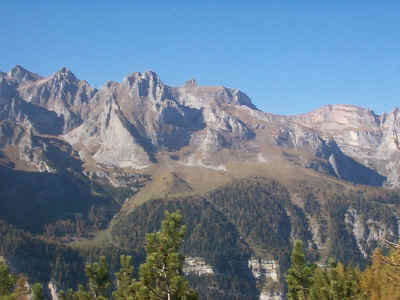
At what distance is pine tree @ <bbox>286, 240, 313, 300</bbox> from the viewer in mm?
68688

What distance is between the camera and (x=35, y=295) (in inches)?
3000

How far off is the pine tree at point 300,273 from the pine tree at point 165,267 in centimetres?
3131

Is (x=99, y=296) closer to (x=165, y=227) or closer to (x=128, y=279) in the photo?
(x=128, y=279)

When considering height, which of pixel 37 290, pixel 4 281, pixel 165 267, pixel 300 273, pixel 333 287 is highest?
pixel 165 267

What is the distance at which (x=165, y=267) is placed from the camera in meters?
41.7

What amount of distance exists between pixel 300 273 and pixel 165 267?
116 feet

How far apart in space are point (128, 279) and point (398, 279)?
1427 inches

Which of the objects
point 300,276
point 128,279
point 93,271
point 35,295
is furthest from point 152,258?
point 35,295

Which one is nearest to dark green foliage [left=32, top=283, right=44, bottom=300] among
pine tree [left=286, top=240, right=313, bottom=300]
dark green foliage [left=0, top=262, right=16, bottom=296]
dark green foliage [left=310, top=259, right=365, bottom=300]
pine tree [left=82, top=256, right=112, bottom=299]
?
dark green foliage [left=0, top=262, right=16, bottom=296]

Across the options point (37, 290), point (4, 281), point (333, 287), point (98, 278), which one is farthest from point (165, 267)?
point (37, 290)

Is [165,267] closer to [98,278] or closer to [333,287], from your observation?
[98,278]

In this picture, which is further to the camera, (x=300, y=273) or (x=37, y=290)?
(x=37, y=290)

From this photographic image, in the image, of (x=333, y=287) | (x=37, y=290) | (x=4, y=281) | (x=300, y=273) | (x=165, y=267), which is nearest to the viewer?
(x=165, y=267)

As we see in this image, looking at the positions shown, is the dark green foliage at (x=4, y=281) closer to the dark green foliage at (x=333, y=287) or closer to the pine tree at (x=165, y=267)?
the pine tree at (x=165, y=267)
